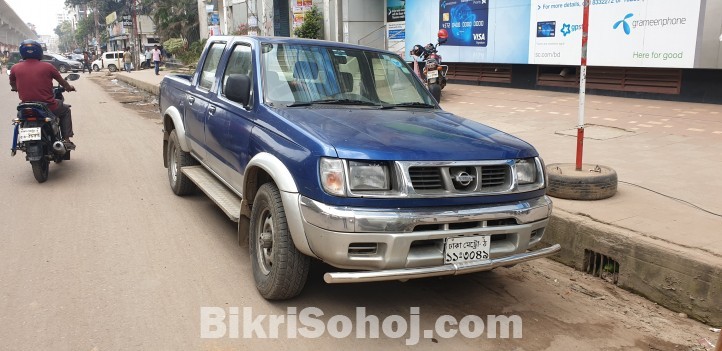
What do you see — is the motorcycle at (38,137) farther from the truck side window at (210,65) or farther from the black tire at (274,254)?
the black tire at (274,254)

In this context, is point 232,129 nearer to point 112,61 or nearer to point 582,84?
point 582,84

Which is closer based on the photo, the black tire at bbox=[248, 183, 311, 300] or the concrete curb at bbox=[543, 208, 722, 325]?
the black tire at bbox=[248, 183, 311, 300]

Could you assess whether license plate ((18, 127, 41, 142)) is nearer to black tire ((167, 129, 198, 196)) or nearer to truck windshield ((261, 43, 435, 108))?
black tire ((167, 129, 198, 196))

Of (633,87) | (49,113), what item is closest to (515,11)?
(633,87)

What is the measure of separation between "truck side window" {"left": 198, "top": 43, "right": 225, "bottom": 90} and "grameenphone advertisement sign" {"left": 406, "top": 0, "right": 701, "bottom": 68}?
896 centimetres

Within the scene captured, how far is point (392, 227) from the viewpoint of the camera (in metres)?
3.22

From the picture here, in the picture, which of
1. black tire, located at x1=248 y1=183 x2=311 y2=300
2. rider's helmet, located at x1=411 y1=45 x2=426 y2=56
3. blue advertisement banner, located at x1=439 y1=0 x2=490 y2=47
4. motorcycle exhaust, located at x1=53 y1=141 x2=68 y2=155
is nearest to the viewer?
black tire, located at x1=248 y1=183 x2=311 y2=300

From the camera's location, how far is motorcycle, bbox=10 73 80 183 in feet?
23.0

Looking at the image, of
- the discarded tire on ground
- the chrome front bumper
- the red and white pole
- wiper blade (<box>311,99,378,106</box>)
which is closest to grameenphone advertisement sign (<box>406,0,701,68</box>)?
the red and white pole

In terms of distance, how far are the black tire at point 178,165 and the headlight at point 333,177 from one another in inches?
130

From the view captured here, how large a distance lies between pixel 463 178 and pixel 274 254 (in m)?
1.29

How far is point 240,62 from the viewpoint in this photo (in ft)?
16.4

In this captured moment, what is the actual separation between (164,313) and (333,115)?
173 cm

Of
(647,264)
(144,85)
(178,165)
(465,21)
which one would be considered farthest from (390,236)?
(144,85)
